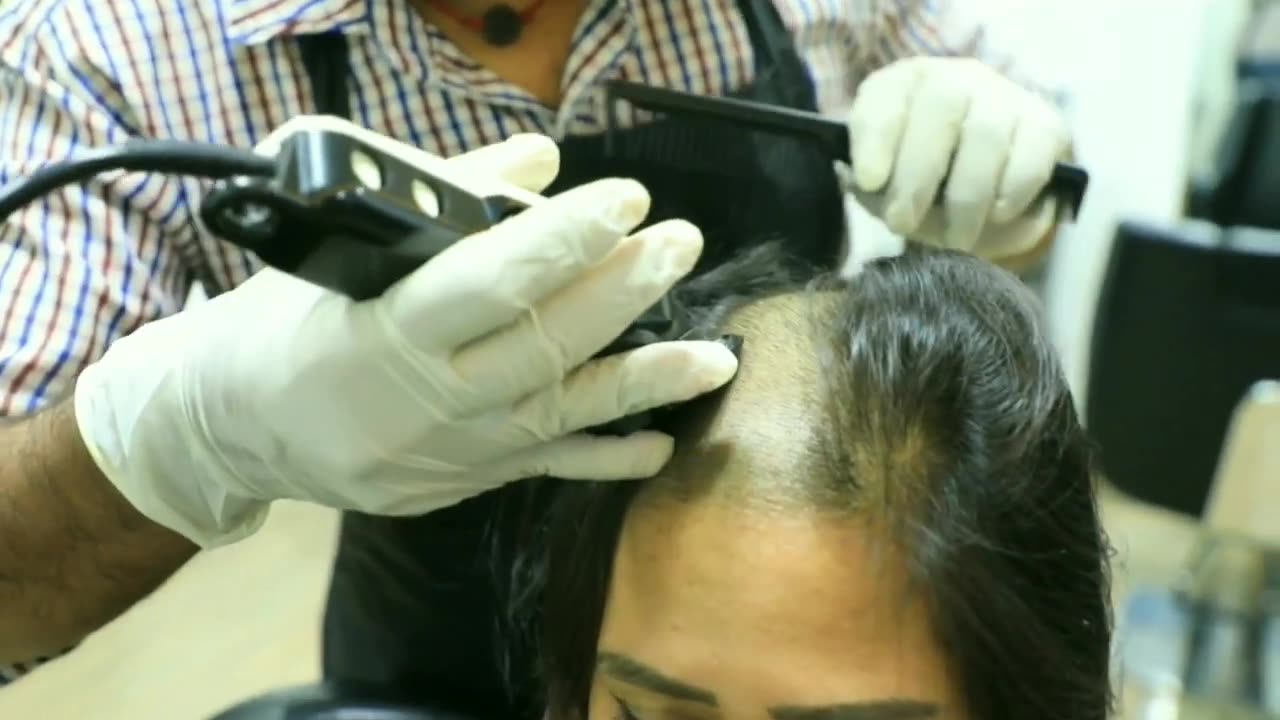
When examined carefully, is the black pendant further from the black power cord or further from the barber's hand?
the black power cord

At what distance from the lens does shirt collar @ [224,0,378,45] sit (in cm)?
96

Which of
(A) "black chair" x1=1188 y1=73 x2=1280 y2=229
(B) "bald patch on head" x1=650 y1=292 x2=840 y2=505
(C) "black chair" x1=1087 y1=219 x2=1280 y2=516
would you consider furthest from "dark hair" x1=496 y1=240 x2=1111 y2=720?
(A) "black chair" x1=1188 y1=73 x2=1280 y2=229

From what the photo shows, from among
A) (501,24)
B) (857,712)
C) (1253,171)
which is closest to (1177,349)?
(1253,171)

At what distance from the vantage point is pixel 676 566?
732 mm

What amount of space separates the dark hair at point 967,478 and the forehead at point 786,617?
2 centimetres

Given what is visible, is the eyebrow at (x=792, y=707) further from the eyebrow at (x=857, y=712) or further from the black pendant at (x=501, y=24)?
the black pendant at (x=501, y=24)

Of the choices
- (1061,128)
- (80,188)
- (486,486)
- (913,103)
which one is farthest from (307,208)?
(1061,128)

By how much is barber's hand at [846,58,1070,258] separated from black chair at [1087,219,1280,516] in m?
0.83

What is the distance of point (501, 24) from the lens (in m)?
1.03

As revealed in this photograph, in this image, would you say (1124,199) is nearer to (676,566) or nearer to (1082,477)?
(1082,477)

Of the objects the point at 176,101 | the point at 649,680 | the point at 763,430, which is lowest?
the point at 649,680

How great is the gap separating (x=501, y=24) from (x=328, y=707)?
23.1 inches

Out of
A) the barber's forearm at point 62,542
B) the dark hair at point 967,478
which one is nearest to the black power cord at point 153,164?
the barber's forearm at point 62,542

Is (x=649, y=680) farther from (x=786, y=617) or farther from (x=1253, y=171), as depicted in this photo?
(x=1253, y=171)
